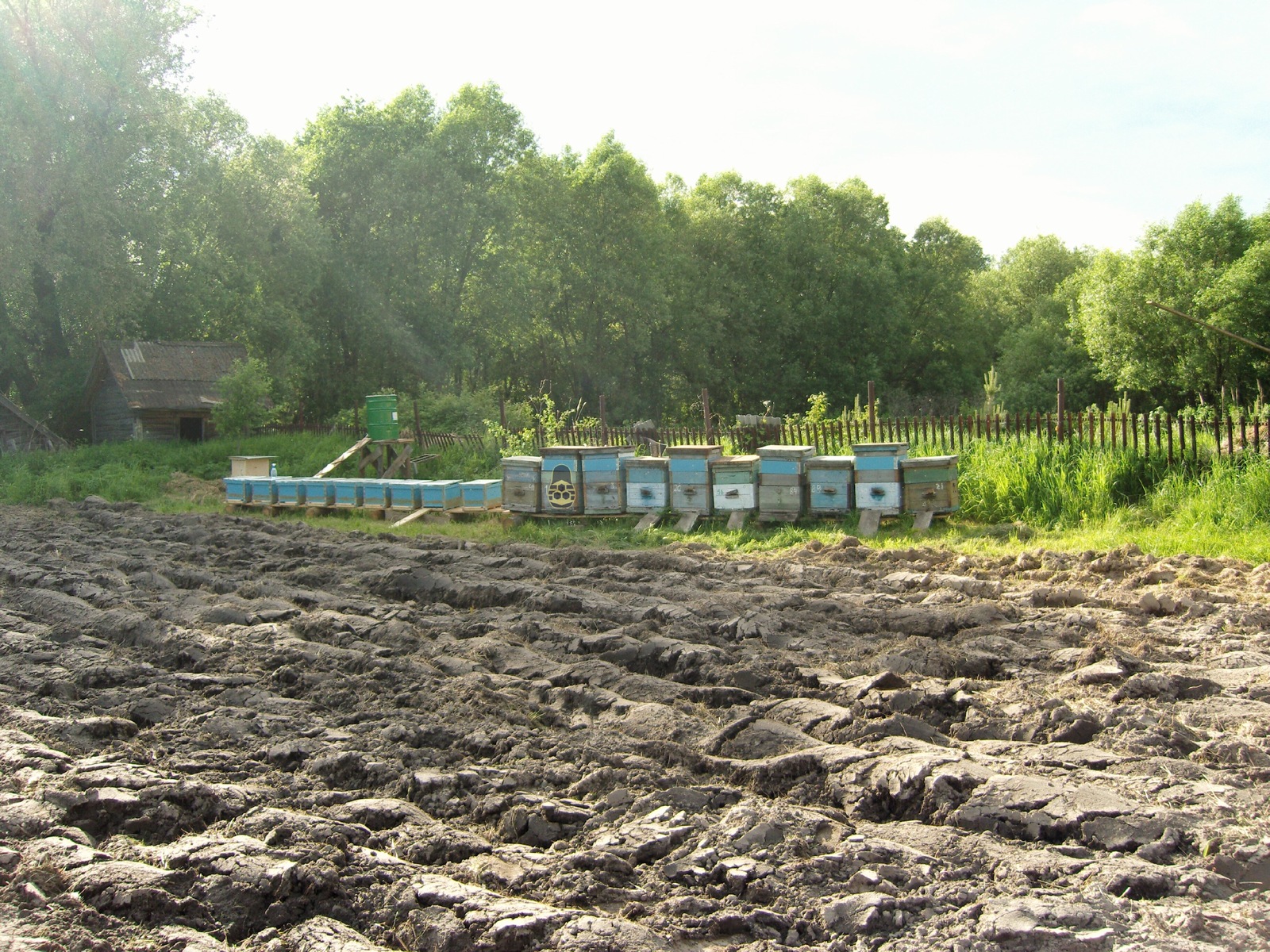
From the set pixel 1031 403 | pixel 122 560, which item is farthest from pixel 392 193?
pixel 122 560

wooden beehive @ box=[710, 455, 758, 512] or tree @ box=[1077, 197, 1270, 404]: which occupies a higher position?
tree @ box=[1077, 197, 1270, 404]

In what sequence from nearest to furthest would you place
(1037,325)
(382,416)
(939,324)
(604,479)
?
(604,479)
(382,416)
(1037,325)
(939,324)

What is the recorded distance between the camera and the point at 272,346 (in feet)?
135

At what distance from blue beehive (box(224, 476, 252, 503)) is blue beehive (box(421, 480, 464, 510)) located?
16.4 feet

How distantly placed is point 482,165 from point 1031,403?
1069 inches

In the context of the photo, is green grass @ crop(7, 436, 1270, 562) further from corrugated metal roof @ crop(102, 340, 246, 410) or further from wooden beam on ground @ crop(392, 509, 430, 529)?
corrugated metal roof @ crop(102, 340, 246, 410)

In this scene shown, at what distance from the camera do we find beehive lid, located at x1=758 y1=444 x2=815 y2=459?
14586 millimetres

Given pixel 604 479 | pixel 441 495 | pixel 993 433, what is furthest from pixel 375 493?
pixel 993 433

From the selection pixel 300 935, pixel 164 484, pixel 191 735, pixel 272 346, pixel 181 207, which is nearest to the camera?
pixel 300 935

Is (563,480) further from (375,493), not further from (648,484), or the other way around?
(375,493)

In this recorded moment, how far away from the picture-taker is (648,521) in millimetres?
15680

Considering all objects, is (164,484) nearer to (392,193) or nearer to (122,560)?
(122,560)

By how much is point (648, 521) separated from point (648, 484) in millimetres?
592

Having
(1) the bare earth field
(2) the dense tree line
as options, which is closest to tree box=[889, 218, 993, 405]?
(2) the dense tree line
